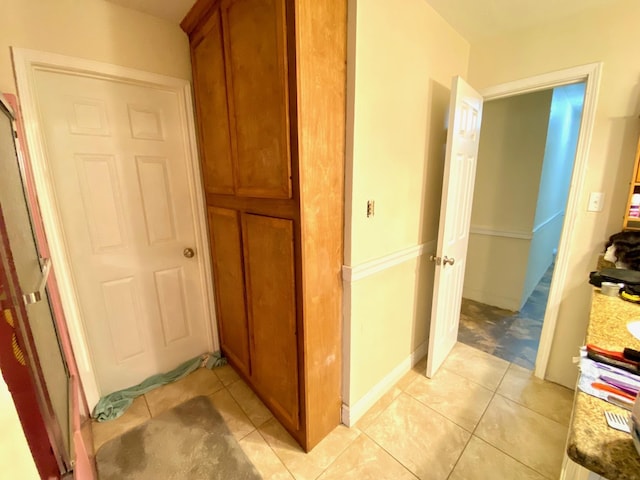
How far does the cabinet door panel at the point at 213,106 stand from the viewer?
145cm

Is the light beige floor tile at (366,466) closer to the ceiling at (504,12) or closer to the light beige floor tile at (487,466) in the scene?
the light beige floor tile at (487,466)

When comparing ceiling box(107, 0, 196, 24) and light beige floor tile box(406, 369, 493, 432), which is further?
light beige floor tile box(406, 369, 493, 432)

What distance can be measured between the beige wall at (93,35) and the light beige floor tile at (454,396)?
8.71 feet

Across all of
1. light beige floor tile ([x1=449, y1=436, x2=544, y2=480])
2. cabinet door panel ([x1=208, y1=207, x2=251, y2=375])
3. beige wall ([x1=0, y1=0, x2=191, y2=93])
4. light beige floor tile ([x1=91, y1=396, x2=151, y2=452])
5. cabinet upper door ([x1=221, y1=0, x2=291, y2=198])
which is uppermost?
beige wall ([x1=0, y1=0, x2=191, y2=93])

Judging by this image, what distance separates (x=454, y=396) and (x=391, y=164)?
5.16ft

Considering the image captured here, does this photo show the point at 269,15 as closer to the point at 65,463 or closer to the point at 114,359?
the point at 65,463

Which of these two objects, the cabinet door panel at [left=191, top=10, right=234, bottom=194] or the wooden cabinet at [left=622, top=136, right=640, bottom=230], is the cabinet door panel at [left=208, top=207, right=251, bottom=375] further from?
the wooden cabinet at [left=622, top=136, right=640, bottom=230]

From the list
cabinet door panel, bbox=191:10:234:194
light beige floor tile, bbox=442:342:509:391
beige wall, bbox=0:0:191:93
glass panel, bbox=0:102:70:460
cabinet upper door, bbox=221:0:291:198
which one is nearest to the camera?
glass panel, bbox=0:102:70:460

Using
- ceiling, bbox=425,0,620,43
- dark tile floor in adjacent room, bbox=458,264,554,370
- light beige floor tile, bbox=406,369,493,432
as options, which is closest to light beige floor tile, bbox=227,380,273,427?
light beige floor tile, bbox=406,369,493,432

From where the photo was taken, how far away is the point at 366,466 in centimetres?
134

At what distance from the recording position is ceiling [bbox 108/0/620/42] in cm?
146

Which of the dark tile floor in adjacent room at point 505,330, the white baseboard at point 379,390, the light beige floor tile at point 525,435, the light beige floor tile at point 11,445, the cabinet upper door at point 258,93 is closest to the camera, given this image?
the light beige floor tile at point 11,445

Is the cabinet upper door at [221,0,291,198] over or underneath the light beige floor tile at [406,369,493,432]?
over

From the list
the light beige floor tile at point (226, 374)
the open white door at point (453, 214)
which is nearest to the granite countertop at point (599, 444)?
the open white door at point (453, 214)
